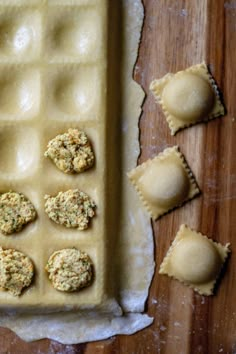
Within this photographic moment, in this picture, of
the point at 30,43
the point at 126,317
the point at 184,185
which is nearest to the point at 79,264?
the point at 126,317

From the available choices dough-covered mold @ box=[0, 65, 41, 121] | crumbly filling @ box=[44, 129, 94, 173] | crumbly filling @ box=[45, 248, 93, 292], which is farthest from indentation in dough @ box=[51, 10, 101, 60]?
crumbly filling @ box=[45, 248, 93, 292]

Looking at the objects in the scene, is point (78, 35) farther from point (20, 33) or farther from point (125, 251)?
point (125, 251)

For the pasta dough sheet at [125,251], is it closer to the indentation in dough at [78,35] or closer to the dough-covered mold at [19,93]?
the indentation in dough at [78,35]

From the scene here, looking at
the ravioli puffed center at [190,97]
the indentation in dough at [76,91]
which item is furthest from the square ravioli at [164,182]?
the indentation in dough at [76,91]

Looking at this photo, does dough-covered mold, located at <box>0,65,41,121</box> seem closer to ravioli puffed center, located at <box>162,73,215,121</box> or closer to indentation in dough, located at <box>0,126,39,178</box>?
indentation in dough, located at <box>0,126,39,178</box>

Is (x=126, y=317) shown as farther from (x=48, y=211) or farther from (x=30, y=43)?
(x=30, y=43)

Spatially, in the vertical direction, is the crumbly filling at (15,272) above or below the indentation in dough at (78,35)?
below
